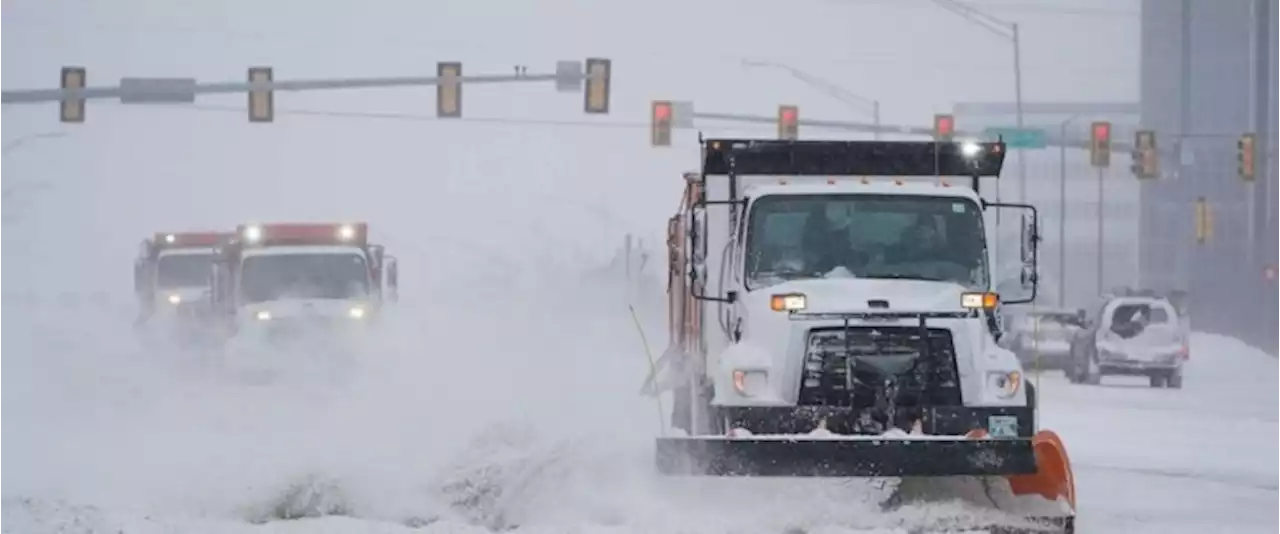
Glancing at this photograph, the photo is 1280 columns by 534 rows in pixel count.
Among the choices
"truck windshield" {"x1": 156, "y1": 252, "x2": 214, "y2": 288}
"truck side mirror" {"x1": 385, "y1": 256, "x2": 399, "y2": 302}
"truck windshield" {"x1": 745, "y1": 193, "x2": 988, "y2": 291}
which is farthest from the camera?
"truck windshield" {"x1": 156, "y1": 252, "x2": 214, "y2": 288}

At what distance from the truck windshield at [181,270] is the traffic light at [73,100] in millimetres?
2974

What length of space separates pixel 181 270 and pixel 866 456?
26.0 m

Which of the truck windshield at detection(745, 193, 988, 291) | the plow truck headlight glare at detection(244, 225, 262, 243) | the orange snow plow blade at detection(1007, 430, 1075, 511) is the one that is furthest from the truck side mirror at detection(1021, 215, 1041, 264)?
the plow truck headlight glare at detection(244, 225, 262, 243)

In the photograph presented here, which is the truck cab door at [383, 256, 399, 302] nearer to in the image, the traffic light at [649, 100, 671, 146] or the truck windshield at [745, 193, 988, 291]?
the traffic light at [649, 100, 671, 146]

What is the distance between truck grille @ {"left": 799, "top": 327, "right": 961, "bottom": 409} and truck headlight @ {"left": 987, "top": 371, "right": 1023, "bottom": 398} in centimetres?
28

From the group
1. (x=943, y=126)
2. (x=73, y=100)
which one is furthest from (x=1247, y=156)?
(x=73, y=100)

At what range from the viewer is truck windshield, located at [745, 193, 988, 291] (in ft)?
47.2

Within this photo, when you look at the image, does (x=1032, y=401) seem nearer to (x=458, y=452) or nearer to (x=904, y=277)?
(x=904, y=277)

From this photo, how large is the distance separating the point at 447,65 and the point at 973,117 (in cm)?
7583

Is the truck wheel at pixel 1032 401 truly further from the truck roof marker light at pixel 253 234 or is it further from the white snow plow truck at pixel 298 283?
the truck roof marker light at pixel 253 234

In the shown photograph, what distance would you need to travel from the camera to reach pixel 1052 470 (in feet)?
43.8

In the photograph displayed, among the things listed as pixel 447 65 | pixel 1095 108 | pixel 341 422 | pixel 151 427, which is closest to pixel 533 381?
pixel 341 422

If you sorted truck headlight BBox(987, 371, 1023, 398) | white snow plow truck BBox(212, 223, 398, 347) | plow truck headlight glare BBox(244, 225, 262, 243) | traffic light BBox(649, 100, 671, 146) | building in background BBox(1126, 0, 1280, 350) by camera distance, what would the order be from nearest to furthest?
truck headlight BBox(987, 371, 1023, 398), white snow plow truck BBox(212, 223, 398, 347), plow truck headlight glare BBox(244, 225, 262, 243), traffic light BBox(649, 100, 671, 146), building in background BBox(1126, 0, 1280, 350)

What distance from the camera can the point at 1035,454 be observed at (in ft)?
43.1
